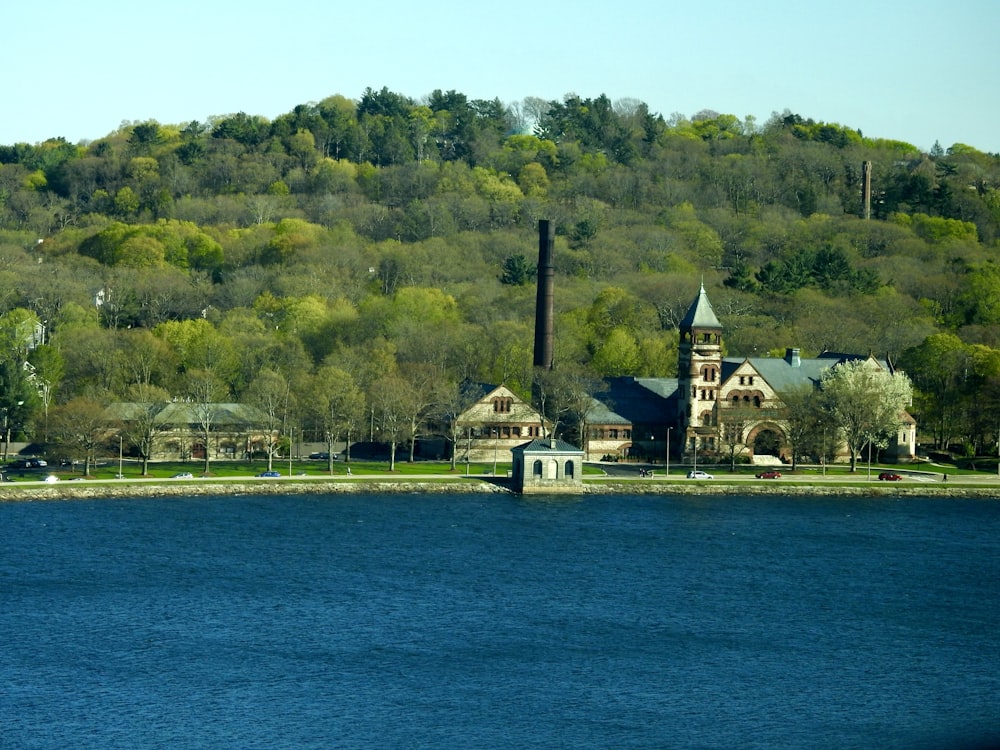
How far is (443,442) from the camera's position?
395ft

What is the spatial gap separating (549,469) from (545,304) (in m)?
24.9

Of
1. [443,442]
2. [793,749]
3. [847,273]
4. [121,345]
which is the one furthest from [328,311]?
[793,749]

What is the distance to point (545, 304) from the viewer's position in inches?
5094

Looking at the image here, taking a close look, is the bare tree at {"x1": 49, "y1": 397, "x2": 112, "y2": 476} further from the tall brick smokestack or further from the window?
the tall brick smokestack

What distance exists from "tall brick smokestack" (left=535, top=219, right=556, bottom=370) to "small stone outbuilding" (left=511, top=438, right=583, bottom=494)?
63.7 ft

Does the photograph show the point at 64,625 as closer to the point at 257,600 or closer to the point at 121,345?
the point at 257,600

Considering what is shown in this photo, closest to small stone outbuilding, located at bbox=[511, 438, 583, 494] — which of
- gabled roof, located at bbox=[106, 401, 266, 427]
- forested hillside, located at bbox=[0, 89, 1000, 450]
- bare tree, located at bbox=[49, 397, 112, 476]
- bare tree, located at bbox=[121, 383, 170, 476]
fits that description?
forested hillside, located at bbox=[0, 89, 1000, 450]

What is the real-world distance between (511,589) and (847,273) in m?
98.5

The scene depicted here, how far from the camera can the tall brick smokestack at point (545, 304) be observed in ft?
420

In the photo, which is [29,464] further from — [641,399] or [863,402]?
[863,402]

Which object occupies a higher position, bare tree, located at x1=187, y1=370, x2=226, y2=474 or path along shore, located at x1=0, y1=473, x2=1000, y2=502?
bare tree, located at x1=187, y1=370, x2=226, y2=474

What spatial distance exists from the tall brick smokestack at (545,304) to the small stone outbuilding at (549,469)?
19416 millimetres

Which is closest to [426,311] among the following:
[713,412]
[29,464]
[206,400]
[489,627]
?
[713,412]

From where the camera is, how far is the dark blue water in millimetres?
54719
